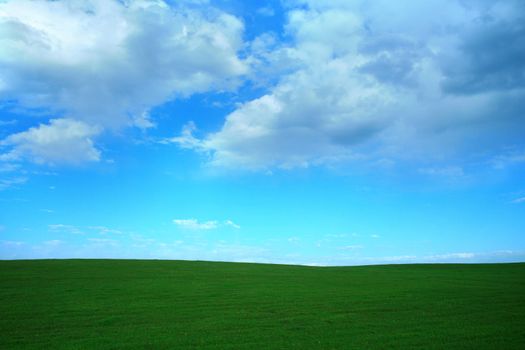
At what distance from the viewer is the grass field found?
13633 mm

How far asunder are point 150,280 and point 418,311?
65.6 feet

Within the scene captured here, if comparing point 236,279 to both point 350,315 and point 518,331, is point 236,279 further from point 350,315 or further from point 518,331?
point 518,331

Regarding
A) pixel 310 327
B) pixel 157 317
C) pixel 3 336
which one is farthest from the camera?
pixel 157 317

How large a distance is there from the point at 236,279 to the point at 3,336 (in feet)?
64.1

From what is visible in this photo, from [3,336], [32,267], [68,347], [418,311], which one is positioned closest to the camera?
[68,347]

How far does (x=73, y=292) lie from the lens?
24.8 m

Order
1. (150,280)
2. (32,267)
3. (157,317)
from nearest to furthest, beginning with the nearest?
(157,317)
(150,280)
(32,267)

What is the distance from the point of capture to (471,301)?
71.5ft

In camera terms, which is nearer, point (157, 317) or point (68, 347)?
point (68, 347)

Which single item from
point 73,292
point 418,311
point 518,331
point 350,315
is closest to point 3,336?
point 73,292

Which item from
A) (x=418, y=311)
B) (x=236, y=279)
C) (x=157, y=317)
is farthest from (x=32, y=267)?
(x=418, y=311)

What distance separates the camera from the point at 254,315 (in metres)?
17.9

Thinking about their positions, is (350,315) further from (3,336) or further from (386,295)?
(3,336)

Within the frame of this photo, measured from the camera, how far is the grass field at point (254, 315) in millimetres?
13633
